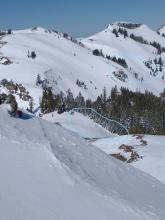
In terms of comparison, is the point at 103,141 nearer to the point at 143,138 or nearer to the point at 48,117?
the point at 143,138

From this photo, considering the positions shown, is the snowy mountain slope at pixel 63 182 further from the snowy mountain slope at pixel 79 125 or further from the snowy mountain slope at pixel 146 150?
the snowy mountain slope at pixel 79 125

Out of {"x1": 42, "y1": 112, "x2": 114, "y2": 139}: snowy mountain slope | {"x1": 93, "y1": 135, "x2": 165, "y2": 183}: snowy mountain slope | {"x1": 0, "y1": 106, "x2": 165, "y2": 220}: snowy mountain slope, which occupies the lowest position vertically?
{"x1": 42, "y1": 112, "x2": 114, "y2": 139}: snowy mountain slope

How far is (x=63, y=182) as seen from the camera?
1625 centimetres

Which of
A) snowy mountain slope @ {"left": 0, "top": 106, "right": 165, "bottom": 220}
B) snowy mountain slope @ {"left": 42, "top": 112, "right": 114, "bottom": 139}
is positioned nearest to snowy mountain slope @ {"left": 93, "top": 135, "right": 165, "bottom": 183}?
snowy mountain slope @ {"left": 0, "top": 106, "right": 165, "bottom": 220}

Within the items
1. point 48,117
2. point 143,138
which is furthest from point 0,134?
point 48,117

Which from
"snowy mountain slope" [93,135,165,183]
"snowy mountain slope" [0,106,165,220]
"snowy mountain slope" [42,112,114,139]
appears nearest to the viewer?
"snowy mountain slope" [0,106,165,220]

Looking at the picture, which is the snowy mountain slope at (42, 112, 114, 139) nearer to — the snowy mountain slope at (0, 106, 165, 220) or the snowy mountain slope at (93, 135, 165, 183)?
the snowy mountain slope at (93, 135, 165, 183)

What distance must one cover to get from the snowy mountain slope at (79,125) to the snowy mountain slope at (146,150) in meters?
51.2

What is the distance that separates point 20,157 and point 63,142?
16.8ft

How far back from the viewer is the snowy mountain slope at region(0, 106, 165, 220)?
1405 cm

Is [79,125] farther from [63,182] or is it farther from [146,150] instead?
[63,182]

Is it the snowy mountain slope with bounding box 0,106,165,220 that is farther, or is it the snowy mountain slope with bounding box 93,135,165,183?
the snowy mountain slope with bounding box 93,135,165,183

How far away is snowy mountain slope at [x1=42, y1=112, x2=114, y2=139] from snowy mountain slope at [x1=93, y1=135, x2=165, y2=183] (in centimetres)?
5121

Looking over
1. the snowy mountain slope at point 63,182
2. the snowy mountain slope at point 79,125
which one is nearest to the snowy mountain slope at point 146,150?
the snowy mountain slope at point 63,182
